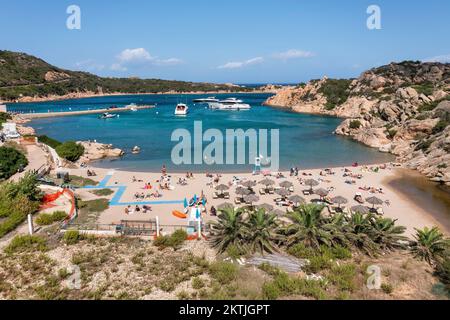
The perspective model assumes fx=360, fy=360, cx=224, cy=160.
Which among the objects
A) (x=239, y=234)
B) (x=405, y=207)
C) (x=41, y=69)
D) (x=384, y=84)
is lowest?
(x=405, y=207)

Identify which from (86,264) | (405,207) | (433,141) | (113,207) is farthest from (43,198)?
(433,141)

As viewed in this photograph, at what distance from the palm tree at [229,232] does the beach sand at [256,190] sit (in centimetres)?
502

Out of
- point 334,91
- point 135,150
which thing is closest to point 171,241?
point 135,150

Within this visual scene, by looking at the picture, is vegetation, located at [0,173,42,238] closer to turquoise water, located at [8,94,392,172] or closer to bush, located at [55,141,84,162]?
turquoise water, located at [8,94,392,172]

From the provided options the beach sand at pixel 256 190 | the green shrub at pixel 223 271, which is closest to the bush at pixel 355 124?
the beach sand at pixel 256 190

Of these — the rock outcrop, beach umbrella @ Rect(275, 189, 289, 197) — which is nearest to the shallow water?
beach umbrella @ Rect(275, 189, 289, 197)

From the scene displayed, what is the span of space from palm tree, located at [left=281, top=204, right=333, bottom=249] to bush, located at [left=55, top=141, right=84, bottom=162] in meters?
30.1

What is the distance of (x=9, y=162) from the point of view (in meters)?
28.2

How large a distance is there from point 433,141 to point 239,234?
33.1 meters

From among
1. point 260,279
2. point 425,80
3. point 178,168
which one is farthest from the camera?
point 425,80

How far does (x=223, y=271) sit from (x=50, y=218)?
397 inches

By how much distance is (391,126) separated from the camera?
51438 millimetres

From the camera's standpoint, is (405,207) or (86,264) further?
(405,207)
